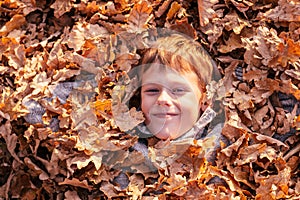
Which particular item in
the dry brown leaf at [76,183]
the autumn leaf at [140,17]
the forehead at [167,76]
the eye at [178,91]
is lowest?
the dry brown leaf at [76,183]

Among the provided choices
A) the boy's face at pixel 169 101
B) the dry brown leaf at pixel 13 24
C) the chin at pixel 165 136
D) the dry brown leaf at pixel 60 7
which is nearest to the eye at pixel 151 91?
the boy's face at pixel 169 101

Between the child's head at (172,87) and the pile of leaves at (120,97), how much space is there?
0.06 metres

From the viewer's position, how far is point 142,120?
5.85 feet

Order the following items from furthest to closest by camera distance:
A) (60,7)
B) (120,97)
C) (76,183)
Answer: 1. (60,7)
2. (120,97)
3. (76,183)

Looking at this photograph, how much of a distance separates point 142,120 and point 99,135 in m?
0.13

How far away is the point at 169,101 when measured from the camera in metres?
1.74

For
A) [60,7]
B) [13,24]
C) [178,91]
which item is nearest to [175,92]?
[178,91]

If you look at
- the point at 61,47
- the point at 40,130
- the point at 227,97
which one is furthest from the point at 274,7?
the point at 40,130

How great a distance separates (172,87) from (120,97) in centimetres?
17

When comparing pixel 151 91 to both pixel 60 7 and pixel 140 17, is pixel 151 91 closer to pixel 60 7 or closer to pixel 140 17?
pixel 140 17

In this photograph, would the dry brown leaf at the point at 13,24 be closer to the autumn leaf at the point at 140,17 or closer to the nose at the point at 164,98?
the autumn leaf at the point at 140,17

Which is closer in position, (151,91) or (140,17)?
(151,91)

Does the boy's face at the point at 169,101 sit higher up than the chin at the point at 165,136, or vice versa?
the boy's face at the point at 169,101

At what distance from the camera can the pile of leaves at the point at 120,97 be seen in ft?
5.58
